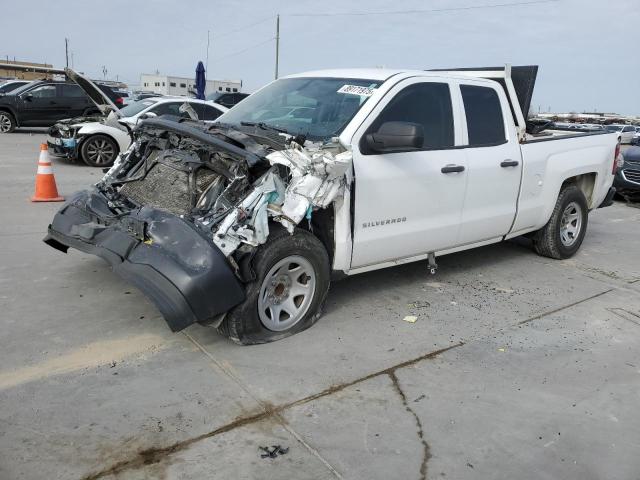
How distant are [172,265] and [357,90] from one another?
2.10m

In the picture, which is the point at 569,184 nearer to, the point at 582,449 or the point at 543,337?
the point at 543,337

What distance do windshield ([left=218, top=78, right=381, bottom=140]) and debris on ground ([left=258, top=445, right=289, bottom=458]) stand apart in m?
2.27

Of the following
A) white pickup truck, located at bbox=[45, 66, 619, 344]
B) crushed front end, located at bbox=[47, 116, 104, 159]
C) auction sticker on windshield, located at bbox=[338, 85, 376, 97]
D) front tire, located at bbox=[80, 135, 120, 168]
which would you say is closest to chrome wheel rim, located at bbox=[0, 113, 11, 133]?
crushed front end, located at bbox=[47, 116, 104, 159]

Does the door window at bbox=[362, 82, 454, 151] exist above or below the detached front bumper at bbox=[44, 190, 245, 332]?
above

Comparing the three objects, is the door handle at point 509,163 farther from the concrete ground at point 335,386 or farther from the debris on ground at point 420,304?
the debris on ground at point 420,304

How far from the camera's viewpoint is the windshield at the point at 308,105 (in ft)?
14.3

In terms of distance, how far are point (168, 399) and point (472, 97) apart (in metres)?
3.69

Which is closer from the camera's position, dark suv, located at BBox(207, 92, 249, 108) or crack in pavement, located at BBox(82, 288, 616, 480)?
crack in pavement, located at BBox(82, 288, 616, 480)

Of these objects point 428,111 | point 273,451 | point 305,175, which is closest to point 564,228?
point 428,111

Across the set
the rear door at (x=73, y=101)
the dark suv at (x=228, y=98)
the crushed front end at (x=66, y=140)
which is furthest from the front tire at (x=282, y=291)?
the dark suv at (x=228, y=98)

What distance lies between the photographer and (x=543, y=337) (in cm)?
437

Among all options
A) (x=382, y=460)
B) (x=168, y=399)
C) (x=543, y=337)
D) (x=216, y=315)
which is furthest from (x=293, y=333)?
(x=543, y=337)

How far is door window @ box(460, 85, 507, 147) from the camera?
500 centimetres

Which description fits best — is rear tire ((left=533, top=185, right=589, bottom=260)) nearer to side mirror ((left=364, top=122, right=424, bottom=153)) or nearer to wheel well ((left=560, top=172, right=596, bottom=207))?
wheel well ((left=560, top=172, right=596, bottom=207))
